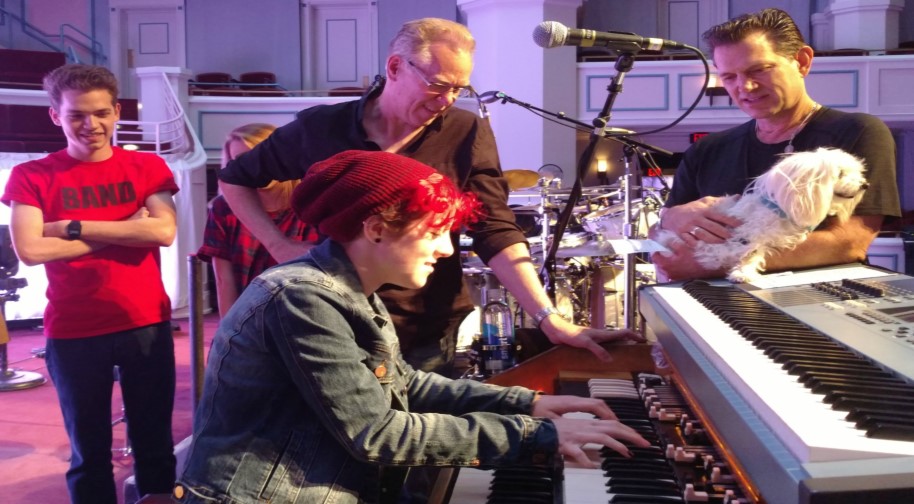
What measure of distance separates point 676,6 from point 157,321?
14068mm

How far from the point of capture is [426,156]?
241cm

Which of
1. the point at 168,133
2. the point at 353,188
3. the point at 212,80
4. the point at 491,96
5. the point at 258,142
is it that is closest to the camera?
the point at 353,188

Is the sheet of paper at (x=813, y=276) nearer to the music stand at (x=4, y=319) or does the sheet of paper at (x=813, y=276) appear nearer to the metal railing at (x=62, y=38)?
the music stand at (x=4, y=319)

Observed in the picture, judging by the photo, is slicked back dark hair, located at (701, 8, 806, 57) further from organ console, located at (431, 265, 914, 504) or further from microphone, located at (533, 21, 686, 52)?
organ console, located at (431, 265, 914, 504)

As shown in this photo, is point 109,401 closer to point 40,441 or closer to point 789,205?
point 789,205

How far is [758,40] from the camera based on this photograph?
7.30 ft

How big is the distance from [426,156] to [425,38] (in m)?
0.33

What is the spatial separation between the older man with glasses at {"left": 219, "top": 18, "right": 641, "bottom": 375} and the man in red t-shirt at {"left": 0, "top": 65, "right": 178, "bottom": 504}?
751mm

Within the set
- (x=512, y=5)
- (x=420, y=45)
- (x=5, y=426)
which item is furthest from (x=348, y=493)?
(x=512, y=5)

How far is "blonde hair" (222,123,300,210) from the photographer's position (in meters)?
3.24

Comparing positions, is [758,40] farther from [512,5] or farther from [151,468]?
[512,5]

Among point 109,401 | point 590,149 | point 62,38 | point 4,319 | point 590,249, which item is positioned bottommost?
point 4,319

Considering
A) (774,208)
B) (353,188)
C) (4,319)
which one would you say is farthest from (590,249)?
(4,319)

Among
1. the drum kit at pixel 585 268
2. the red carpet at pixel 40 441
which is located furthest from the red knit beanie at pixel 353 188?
the drum kit at pixel 585 268
